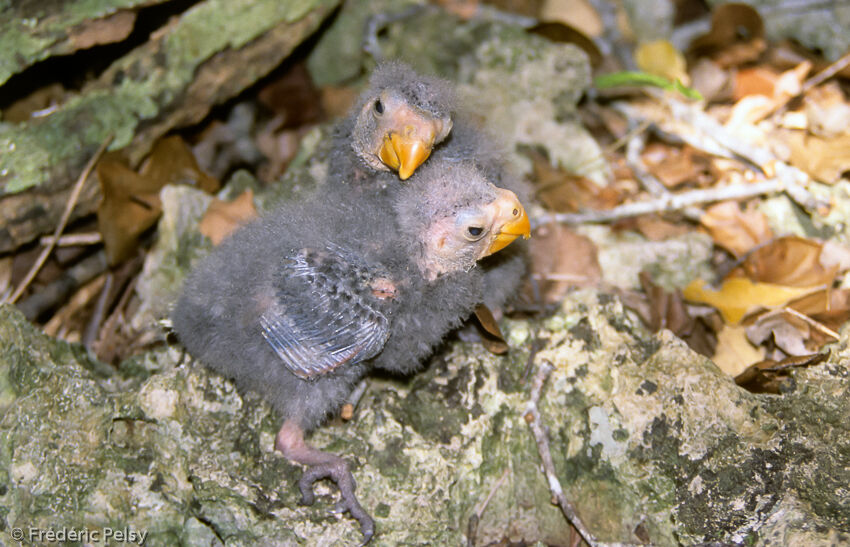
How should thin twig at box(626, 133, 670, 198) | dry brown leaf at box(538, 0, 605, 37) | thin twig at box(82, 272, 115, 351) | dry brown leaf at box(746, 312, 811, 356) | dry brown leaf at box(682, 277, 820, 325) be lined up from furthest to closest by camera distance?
dry brown leaf at box(538, 0, 605, 37)
thin twig at box(626, 133, 670, 198)
thin twig at box(82, 272, 115, 351)
dry brown leaf at box(682, 277, 820, 325)
dry brown leaf at box(746, 312, 811, 356)

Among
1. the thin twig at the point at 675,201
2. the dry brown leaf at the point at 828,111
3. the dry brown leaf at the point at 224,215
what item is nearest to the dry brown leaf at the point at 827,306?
the thin twig at the point at 675,201

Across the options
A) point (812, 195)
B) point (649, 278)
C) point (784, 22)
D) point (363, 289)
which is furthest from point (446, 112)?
point (784, 22)

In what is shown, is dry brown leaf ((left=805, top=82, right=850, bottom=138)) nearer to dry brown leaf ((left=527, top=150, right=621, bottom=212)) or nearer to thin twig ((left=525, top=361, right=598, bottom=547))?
dry brown leaf ((left=527, top=150, right=621, bottom=212))

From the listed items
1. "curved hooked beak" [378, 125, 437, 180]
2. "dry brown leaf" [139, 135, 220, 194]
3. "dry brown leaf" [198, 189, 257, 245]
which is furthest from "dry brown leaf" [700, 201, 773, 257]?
"dry brown leaf" [139, 135, 220, 194]

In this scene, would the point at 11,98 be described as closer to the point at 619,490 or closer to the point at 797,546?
the point at 619,490

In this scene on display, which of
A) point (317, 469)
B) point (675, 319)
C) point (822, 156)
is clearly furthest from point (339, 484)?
point (822, 156)

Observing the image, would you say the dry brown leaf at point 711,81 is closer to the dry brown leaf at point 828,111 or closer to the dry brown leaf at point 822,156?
the dry brown leaf at point 828,111

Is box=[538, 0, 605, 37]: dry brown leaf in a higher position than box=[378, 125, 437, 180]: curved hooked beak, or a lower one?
lower
